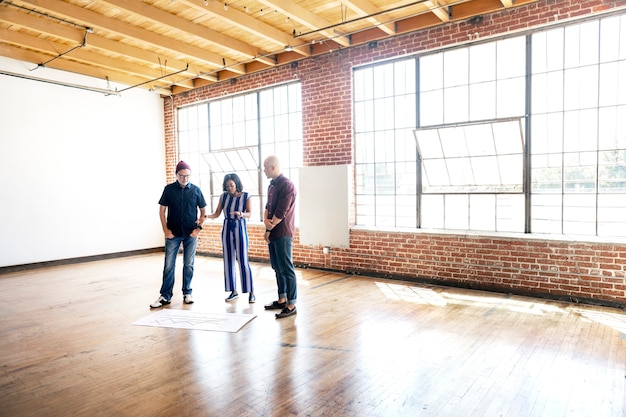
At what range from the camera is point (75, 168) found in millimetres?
8219

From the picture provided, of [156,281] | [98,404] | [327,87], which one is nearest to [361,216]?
[327,87]

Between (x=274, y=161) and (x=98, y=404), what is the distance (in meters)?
2.63

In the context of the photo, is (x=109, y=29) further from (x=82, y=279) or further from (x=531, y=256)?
(x=531, y=256)

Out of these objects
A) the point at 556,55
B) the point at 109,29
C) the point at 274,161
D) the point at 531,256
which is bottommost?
the point at 531,256

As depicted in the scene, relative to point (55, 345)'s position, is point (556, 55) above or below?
above

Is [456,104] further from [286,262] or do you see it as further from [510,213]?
[286,262]

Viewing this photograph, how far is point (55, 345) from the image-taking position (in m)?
3.73

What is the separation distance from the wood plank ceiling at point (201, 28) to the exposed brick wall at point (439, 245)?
20 cm

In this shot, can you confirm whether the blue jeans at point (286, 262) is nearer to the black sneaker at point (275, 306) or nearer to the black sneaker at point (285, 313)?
the black sneaker at point (285, 313)

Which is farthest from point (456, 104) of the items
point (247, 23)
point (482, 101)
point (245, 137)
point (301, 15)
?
point (245, 137)

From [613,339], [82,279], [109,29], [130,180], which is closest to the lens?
[613,339]

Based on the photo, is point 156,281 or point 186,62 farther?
point 186,62

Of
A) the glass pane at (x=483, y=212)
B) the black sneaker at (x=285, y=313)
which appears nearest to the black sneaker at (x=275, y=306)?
the black sneaker at (x=285, y=313)

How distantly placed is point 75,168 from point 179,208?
4642mm
